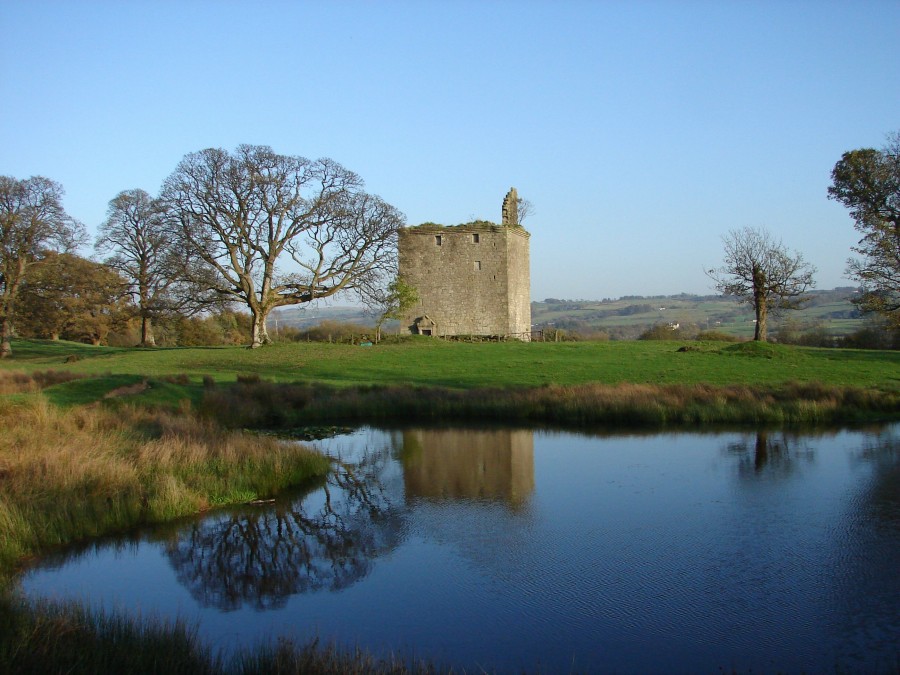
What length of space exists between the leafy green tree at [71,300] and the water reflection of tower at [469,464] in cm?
2887

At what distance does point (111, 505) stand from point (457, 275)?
119 ft

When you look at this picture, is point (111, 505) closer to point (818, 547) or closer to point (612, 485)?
point (612, 485)

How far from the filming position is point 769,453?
1596cm

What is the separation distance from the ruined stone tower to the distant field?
20.5 ft

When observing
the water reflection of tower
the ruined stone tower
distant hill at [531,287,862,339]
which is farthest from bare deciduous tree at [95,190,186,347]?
distant hill at [531,287,862,339]

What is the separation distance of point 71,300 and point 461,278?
22451mm

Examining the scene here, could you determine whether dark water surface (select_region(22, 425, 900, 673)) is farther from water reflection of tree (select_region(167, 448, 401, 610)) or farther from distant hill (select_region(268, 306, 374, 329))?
distant hill (select_region(268, 306, 374, 329))

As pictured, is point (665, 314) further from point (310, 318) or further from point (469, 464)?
point (469, 464)

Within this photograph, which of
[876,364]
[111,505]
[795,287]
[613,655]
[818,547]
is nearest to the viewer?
[613,655]

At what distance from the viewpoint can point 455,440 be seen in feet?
59.8

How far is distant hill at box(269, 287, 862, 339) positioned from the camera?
94125 millimetres

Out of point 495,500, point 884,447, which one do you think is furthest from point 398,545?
point 884,447

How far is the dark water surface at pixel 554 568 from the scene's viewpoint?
7.23 m

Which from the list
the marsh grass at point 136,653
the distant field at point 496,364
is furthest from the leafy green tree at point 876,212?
the marsh grass at point 136,653
